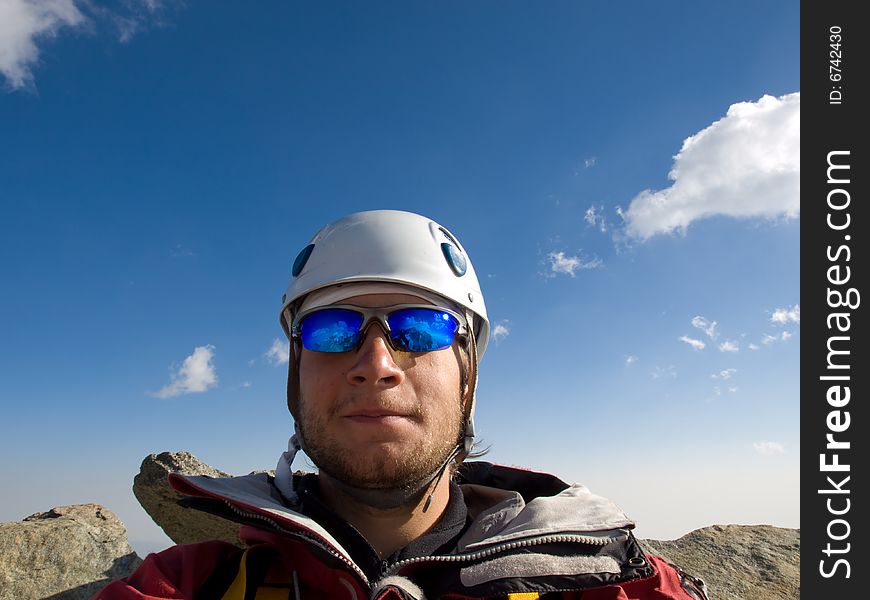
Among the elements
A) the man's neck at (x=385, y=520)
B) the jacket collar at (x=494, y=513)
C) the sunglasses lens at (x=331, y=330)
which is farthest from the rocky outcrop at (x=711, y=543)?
the sunglasses lens at (x=331, y=330)

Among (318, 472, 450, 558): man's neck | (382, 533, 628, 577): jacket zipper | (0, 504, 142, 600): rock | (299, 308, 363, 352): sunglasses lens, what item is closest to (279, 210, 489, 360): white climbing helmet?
(299, 308, 363, 352): sunglasses lens

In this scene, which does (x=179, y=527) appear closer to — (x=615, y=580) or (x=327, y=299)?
(x=327, y=299)

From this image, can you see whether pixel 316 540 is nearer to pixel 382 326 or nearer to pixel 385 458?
pixel 385 458

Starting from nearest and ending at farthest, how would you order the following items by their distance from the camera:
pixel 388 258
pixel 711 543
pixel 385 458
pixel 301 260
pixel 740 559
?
pixel 385 458 < pixel 388 258 < pixel 301 260 < pixel 740 559 < pixel 711 543

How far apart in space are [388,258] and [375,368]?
80cm

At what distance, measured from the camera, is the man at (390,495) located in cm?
237

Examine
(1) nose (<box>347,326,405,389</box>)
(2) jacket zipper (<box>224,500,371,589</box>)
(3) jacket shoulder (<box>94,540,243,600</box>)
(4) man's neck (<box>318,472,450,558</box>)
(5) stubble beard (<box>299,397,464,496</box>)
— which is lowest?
(3) jacket shoulder (<box>94,540,243,600</box>)

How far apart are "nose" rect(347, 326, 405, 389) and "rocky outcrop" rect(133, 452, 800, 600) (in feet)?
13.6

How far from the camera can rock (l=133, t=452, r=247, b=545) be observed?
6.41 metres

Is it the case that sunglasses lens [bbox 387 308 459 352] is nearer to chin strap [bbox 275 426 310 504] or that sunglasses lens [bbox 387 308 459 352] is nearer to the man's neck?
the man's neck

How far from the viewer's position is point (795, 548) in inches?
253

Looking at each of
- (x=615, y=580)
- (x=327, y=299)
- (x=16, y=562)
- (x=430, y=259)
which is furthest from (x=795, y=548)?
(x=16, y=562)

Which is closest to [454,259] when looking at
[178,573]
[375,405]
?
[375,405]

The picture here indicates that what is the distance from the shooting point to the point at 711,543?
21.0 ft
